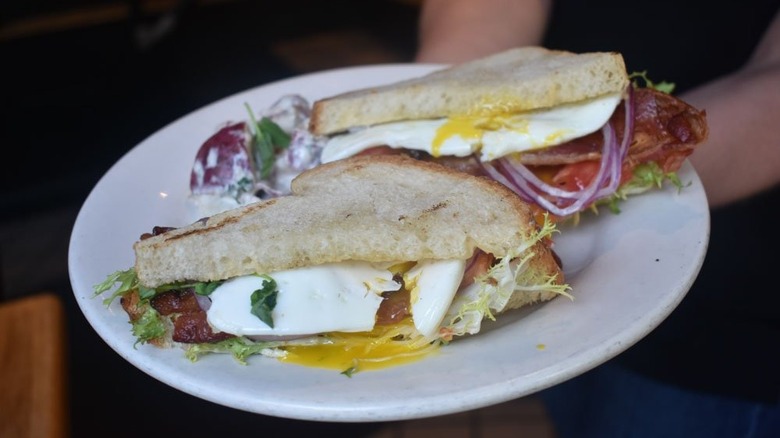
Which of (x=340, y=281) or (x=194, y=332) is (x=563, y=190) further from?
(x=194, y=332)

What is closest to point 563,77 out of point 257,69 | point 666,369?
point 666,369

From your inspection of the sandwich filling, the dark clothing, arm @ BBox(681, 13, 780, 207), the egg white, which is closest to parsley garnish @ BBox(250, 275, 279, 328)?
the sandwich filling

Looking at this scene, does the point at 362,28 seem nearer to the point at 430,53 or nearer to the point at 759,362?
the point at 430,53

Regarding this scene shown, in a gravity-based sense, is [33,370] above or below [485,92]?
below

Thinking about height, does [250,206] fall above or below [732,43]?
below

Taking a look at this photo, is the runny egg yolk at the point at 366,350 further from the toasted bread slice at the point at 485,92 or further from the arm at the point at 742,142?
the arm at the point at 742,142

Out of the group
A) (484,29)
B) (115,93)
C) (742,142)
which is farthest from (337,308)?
(115,93)

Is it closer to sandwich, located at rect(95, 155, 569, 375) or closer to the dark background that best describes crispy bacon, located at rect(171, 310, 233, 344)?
sandwich, located at rect(95, 155, 569, 375)
